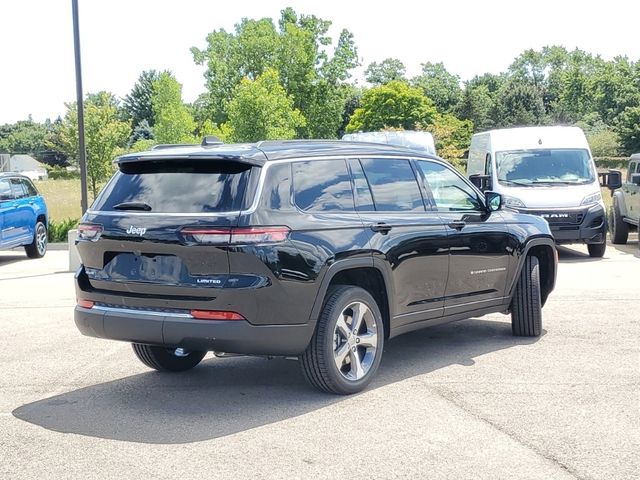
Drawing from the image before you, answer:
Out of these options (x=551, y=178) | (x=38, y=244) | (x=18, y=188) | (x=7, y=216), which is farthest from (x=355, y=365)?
(x=38, y=244)

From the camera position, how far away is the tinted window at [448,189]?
297 inches

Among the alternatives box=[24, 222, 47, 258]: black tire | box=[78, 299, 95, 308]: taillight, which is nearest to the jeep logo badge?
box=[78, 299, 95, 308]: taillight

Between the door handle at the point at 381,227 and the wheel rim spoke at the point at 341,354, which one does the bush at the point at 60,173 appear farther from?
the wheel rim spoke at the point at 341,354

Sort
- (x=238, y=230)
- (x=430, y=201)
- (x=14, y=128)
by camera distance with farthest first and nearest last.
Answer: (x=14, y=128), (x=430, y=201), (x=238, y=230)

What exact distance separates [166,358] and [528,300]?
3.38m

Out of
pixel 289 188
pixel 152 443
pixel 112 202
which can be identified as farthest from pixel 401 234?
pixel 152 443

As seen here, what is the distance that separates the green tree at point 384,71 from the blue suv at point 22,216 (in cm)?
11361

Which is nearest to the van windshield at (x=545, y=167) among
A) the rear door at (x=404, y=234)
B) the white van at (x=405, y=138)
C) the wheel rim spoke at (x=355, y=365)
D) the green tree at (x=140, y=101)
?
the white van at (x=405, y=138)

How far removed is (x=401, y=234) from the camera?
22.5 feet

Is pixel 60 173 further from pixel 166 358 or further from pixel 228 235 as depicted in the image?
pixel 228 235

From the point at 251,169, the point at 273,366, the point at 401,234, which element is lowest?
the point at 273,366

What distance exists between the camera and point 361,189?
675 cm

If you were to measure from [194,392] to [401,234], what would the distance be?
1.94 m

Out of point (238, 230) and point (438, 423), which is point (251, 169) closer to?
point (238, 230)
